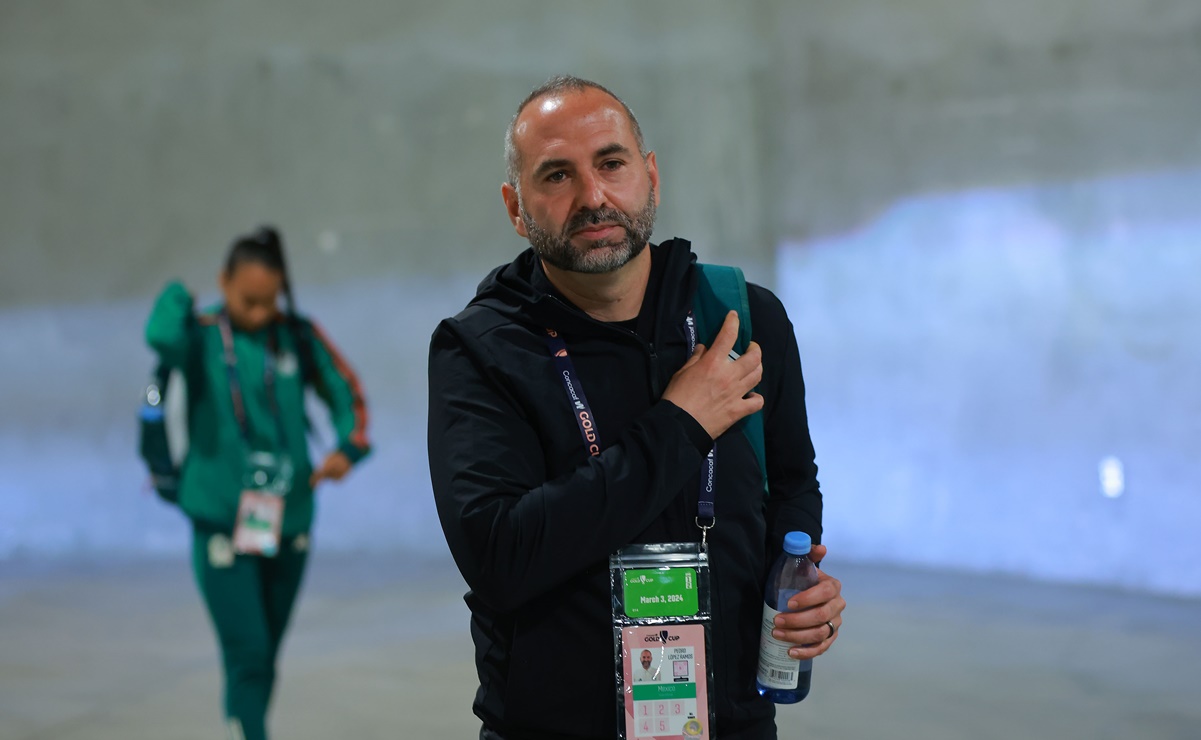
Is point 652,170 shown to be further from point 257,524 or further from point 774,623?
point 257,524

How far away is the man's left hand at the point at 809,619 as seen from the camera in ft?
4.80

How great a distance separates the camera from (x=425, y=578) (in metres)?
6.36

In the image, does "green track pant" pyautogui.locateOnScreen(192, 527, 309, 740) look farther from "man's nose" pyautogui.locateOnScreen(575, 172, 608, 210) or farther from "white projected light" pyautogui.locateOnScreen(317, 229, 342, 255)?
"white projected light" pyautogui.locateOnScreen(317, 229, 342, 255)

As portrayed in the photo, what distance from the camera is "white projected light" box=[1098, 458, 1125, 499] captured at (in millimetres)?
5523

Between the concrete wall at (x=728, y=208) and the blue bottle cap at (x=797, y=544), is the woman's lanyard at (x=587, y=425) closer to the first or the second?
the blue bottle cap at (x=797, y=544)

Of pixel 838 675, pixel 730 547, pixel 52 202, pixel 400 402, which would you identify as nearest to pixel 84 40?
pixel 52 202

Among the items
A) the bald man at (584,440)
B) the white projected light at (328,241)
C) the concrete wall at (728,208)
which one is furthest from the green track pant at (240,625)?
the white projected light at (328,241)

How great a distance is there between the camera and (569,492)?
4.47 ft

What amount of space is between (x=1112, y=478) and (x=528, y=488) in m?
4.84

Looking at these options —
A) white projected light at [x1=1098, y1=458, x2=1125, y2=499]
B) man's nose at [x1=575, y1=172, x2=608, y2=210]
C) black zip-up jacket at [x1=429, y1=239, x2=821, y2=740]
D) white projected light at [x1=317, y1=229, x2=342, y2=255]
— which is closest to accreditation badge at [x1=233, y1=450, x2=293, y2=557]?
black zip-up jacket at [x1=429, y1=239, x2=821, y2=740]

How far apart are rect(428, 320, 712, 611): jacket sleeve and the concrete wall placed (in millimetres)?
4736

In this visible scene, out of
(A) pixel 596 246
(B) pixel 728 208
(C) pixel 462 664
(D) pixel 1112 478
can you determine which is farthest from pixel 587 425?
(B) pixel 728 208

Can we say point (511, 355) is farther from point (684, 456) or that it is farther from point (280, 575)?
point (280, 575)

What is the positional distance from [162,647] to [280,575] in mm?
1782
